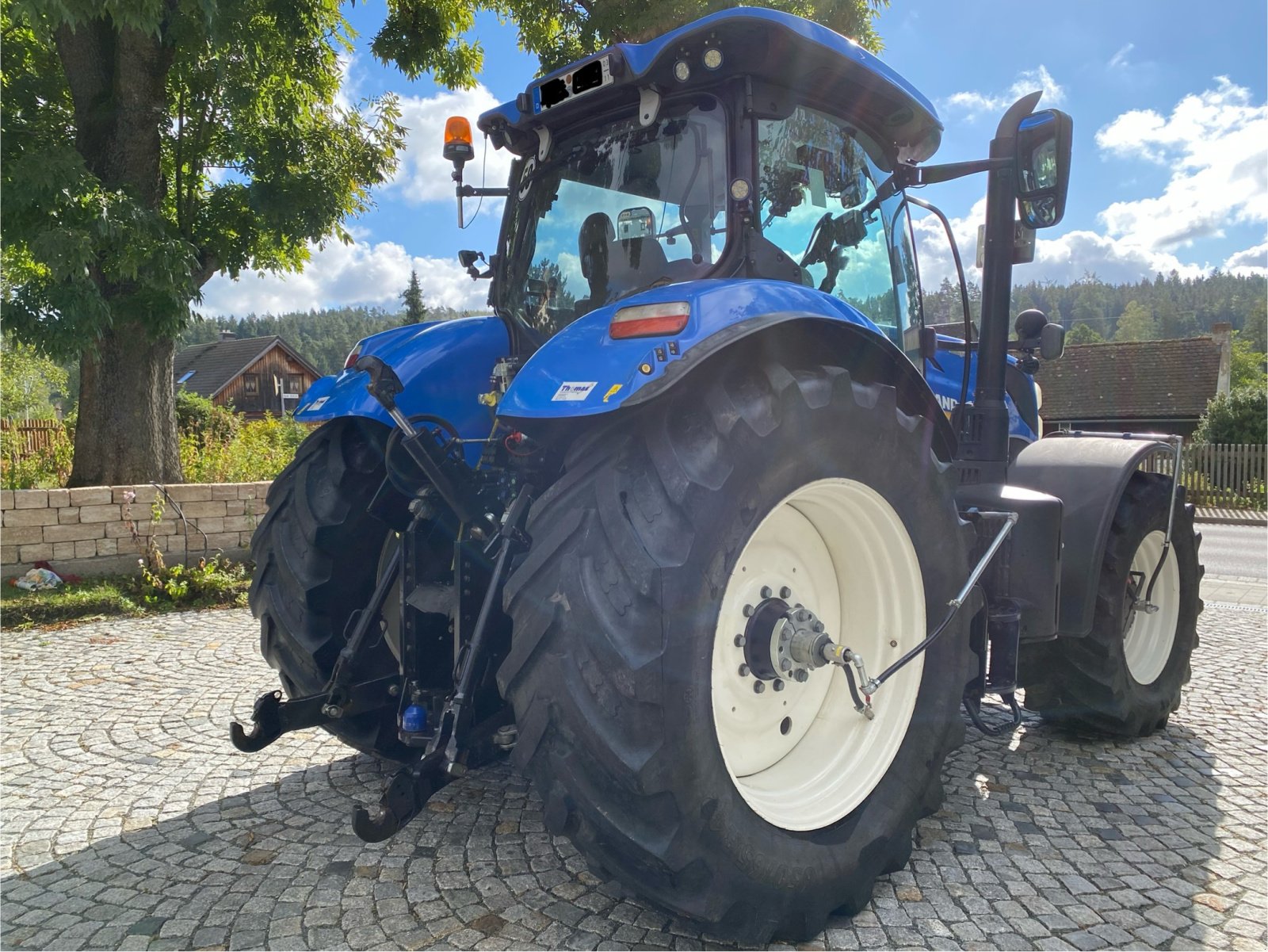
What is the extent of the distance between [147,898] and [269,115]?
7.96m

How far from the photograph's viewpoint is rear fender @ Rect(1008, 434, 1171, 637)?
311 centimetres

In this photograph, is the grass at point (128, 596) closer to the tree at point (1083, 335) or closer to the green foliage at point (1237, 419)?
the green foliage at point (1237, 419)

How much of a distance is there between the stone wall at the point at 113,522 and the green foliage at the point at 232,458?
0.64m

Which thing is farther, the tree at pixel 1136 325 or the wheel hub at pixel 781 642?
the tree at pixel 1136 325

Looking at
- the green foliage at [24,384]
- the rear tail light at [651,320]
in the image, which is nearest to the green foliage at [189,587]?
the rear tail light at [651,320]

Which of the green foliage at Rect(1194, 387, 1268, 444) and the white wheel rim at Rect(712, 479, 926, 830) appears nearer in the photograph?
the white wheel rim at Rect(712, 479, 926, 830)

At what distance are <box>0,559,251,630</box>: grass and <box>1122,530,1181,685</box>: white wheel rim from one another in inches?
235

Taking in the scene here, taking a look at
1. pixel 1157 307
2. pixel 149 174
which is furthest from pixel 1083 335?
pixel 149 174

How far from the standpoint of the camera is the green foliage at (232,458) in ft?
28.0

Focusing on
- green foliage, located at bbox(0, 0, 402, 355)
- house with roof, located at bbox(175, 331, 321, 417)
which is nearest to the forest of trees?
house with roof, located at bbox(175, 331, 321, 417)

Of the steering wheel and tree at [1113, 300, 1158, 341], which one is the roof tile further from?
tree at [1113, 300, 1158, 341]

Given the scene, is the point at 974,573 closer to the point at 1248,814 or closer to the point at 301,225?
the point at 1248,814

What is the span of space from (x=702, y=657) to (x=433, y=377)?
1.55m

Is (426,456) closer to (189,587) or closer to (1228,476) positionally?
Result: (189,587)
